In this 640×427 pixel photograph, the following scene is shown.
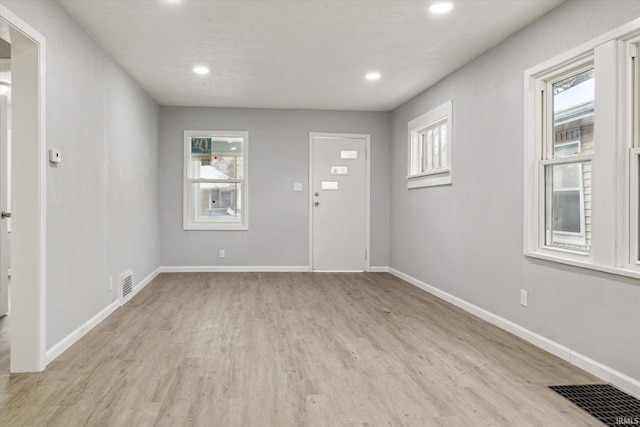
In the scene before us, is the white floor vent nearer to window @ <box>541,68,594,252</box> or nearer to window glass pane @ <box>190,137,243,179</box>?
window glass pane @ <box>190,137,243,179</box>

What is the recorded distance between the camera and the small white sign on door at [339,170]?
6707 mm

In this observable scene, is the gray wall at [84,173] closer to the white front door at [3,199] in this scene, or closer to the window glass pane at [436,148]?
the white front door at [3,199]

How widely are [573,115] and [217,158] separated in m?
4.90

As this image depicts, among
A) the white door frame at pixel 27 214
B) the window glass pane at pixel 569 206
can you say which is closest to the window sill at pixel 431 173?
the window glass pane at pixel 569 206

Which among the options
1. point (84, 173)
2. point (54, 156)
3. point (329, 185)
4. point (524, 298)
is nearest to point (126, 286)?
point (84, 173)

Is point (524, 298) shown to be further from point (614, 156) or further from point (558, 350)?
point (614, 156)

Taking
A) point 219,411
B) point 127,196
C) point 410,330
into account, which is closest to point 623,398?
point 410,330

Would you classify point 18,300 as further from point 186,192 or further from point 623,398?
point 186,192

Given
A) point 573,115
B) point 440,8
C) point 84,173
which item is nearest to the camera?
point 573,115

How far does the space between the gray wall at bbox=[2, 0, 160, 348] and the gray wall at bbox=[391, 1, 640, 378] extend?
3.35 m

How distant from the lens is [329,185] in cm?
670

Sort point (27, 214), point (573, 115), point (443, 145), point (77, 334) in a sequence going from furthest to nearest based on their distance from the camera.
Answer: point (443, 145), point (77, 334), point (573, 115), point (27, 214)

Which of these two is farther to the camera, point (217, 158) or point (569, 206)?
point (217, 158)

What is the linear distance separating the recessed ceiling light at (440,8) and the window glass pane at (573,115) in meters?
0.95
